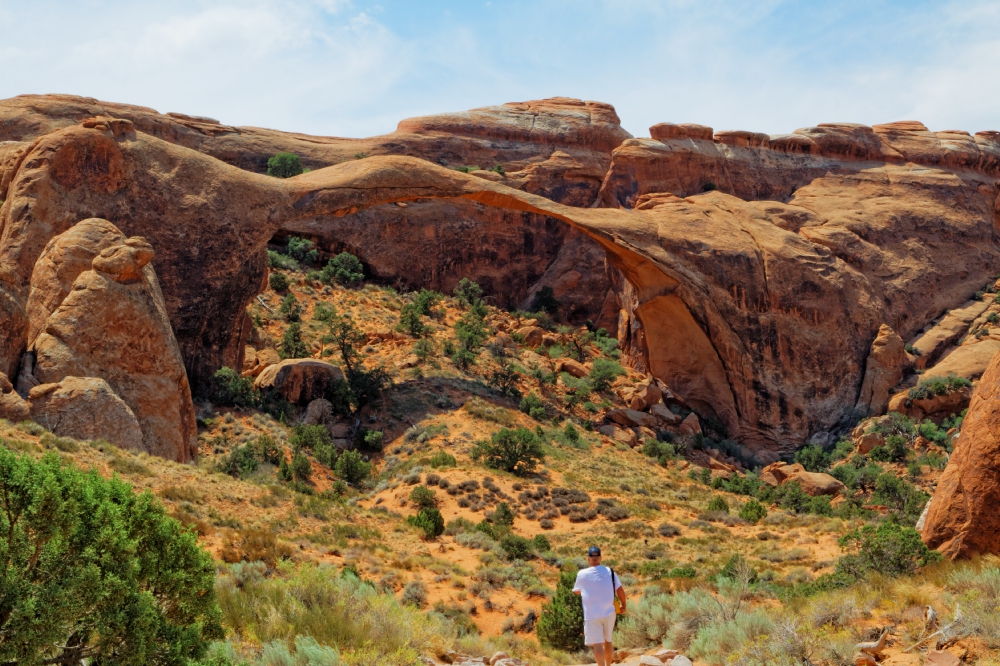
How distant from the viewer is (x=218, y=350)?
23453 mm

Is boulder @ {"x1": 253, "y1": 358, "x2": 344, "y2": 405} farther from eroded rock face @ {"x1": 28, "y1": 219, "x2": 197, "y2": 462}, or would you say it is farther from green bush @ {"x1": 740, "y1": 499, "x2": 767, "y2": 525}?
green bush @ {"x1": 740, "y1": 499, "x2": 767, "y2": 525}

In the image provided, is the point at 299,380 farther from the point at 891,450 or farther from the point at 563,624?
the point at 891,450

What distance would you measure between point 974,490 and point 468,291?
2966 centimetres

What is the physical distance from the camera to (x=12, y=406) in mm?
13289

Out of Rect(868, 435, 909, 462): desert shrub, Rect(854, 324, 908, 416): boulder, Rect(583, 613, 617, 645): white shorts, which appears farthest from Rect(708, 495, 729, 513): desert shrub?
Rect(583, 613, 617, 645): white shorts

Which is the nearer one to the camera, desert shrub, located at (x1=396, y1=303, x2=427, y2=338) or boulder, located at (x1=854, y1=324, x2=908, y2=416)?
boulder, located at (x1=854, y1=324, x2=908, y2=416)

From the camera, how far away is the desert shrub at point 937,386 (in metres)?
27.3

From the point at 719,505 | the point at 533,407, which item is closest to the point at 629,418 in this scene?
the point at 533,407

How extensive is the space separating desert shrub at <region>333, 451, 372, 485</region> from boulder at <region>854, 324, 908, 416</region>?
57.6 feet

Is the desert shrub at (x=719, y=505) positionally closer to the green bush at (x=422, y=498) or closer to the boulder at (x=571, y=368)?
the green bush at (x=422, y=498)

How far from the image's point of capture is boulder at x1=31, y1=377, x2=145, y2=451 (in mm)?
13922

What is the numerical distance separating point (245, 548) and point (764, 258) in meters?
23.9

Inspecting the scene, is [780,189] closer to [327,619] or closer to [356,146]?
[356,146]

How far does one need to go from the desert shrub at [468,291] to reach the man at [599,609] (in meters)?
29.2
